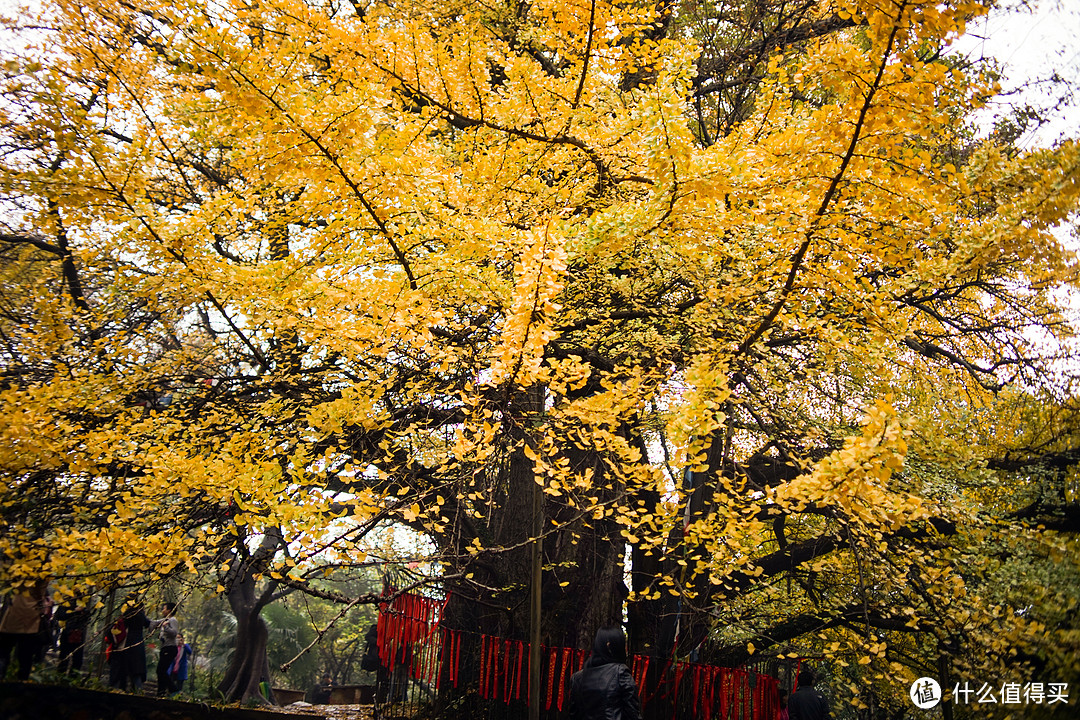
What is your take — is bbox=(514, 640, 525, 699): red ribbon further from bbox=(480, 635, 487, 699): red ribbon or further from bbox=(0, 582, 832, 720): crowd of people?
bbox=(0, 582, 832, 720): crowd of people

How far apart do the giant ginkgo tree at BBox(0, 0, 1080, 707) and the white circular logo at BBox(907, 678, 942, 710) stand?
0.24m

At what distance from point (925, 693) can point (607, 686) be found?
10.4 ft

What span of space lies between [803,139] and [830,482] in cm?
190

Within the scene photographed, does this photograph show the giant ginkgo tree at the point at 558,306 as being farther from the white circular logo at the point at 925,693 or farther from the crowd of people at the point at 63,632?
the crowd of people at the point at 63,632

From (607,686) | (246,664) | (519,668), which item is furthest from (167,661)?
(607,686)

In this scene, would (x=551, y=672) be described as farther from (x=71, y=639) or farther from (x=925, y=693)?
(x=71, y=639)

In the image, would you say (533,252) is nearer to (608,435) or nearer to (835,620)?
(608,435)

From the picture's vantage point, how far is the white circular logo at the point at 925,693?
4918mm

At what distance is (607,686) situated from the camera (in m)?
3.88

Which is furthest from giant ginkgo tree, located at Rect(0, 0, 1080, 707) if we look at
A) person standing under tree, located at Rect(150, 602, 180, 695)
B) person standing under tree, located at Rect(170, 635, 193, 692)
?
person standing under tree, located at Rect(170, 635, 193, 692)

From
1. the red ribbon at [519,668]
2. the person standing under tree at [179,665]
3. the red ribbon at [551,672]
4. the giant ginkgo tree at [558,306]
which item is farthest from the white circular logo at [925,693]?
the person standing under tree at [179,665]

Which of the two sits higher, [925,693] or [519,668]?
[925,693]

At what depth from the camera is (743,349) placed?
4.11 m

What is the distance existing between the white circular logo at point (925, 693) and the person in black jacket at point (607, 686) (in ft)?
8.33
